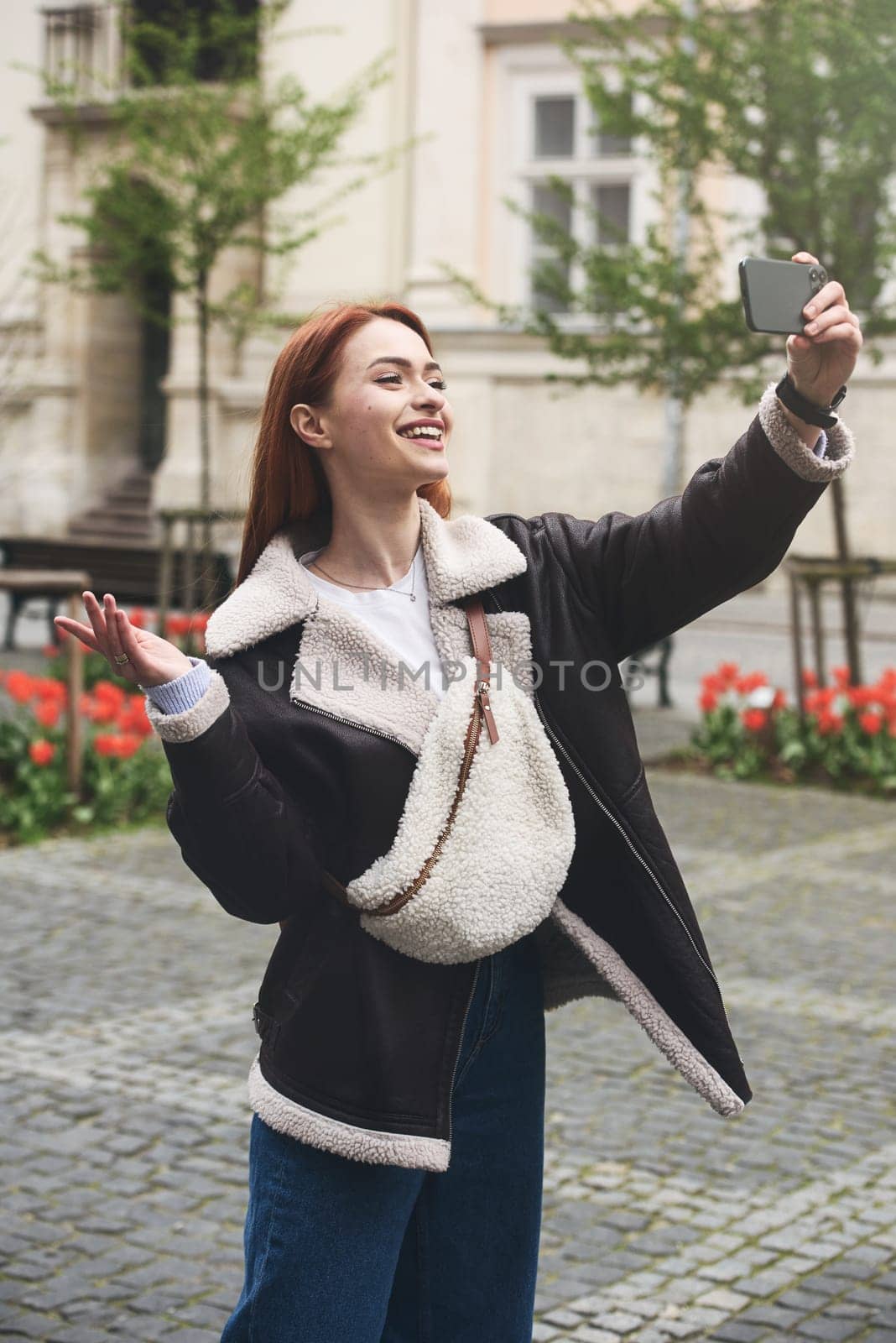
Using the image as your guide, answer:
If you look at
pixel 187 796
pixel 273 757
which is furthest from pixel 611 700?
pixel 187 796

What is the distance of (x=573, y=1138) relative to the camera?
448cm

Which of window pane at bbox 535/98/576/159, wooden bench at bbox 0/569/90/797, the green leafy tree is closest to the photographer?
wooden bench at bbox 0/569/90/797

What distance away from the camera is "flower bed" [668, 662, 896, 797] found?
A: 9.84 metres

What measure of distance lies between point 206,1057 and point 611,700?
2.99m

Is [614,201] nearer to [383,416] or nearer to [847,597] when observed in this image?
[847,597]

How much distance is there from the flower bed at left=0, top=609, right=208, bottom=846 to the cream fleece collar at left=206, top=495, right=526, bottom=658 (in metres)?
5.97

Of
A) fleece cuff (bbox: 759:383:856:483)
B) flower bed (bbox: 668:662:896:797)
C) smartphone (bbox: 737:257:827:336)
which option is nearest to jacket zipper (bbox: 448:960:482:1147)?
fleece cuff (bbox: 759:383:856:483)

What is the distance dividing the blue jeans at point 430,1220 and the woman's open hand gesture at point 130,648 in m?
0.59

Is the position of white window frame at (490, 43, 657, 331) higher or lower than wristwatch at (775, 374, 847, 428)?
higher

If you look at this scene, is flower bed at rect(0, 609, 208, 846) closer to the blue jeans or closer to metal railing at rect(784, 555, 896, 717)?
metal railing at rect(784, 555, 896, 717)

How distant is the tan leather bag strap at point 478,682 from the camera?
2225 millimetres

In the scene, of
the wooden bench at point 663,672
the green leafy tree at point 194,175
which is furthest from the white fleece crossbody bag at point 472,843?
the green leafy tree at point 194,175

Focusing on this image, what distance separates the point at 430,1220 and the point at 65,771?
651 cm

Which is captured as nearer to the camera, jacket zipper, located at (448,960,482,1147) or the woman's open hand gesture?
the woman's open hand gesture
